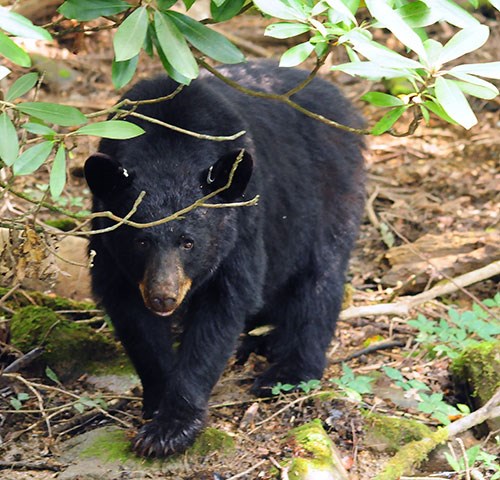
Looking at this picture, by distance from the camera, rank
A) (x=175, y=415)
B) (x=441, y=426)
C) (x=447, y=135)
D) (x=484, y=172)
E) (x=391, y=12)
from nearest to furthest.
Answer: (x=391, y=12) < (x=175, y=415) < (x=441, y=426) < (x=484, y=172) < (x=447, y=135)

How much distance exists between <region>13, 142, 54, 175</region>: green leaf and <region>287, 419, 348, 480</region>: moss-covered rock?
216 cm

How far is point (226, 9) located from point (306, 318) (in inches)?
125

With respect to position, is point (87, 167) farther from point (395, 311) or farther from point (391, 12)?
point (395, 311)

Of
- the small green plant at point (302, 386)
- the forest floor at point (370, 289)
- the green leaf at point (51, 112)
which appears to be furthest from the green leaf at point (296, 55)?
the small green plant at point (302, 386)

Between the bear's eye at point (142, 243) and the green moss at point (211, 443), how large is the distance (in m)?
1.15

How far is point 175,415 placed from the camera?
209 inches

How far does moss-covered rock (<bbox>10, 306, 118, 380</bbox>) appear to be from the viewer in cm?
627

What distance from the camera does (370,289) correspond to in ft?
26.9

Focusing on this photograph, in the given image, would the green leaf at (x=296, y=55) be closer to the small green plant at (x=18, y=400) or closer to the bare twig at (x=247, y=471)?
the bare twig at (x=247, y=471)

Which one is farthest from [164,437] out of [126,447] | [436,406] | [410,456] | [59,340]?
[436,406]

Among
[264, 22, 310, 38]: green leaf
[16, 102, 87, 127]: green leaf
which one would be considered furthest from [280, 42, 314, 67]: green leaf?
[16, 102, 87, 127]: green leaf

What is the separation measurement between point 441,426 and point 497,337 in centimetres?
134

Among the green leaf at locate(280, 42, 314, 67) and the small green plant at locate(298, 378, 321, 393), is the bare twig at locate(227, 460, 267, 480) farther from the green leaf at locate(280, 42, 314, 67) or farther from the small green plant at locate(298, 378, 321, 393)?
the green leaf at locate(280, 42, 314, 67)

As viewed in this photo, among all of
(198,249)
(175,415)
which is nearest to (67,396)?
(175,415)
